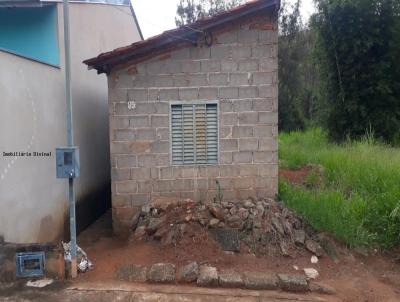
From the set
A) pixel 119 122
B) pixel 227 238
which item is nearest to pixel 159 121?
pixel 119 122

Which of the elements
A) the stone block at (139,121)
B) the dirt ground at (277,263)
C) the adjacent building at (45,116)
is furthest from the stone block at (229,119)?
the adjacent building at (45,116)

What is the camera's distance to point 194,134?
603 cm

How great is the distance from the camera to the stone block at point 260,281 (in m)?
4.40

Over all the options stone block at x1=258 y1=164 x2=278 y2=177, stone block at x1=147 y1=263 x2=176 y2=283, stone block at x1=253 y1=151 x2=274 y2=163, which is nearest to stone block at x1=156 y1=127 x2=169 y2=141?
stone block at x1=253 y1=151 x2=274 y2=163

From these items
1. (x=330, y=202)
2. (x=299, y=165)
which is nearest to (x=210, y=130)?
(x=330, y=202)

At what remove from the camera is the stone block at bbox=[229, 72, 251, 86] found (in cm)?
595

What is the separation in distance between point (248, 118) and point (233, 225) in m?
1.67

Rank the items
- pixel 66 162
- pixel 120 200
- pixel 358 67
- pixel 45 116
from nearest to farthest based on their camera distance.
Answer: pixel 66 162 → pixel 45 116 → pixel 120 200 → pixel 358 67

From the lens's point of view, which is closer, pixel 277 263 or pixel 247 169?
pixel 277 263

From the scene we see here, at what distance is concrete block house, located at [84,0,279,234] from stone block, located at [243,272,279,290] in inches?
75.7

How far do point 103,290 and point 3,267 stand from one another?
119 cm

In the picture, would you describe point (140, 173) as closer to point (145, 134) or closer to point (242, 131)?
point (145, 134)

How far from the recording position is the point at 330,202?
19.6ft

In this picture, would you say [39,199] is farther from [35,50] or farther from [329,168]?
[329,168]
